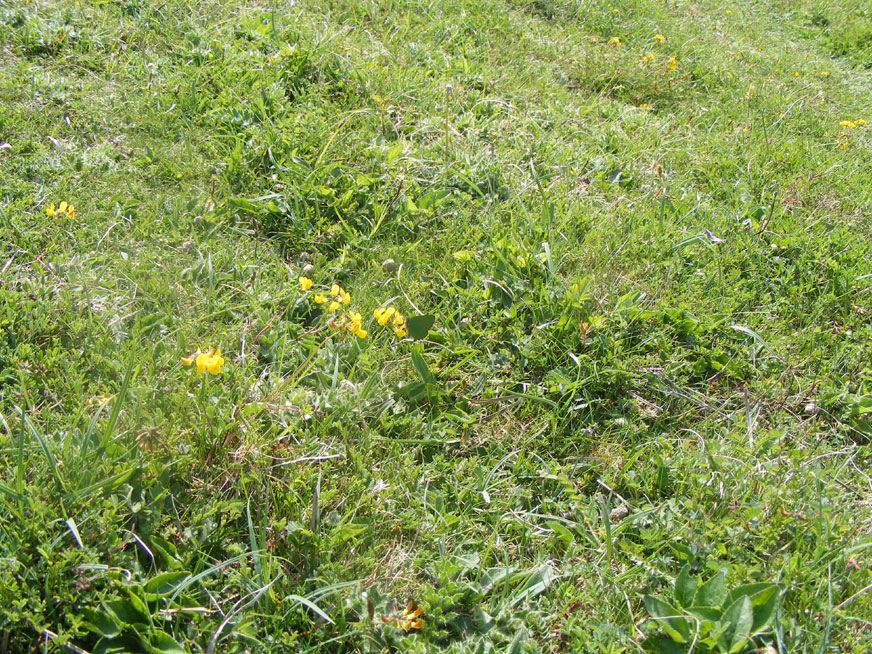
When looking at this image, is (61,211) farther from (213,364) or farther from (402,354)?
(402,354)

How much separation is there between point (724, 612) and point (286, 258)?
238cm

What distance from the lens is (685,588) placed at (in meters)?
2.08

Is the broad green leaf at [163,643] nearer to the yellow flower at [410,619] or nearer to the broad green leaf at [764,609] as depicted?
the yellow flower at [410,619]

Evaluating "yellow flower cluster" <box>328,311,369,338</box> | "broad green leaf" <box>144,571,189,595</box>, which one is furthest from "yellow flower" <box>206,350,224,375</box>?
"broad green leaf" <box>144,571,189,595</box>

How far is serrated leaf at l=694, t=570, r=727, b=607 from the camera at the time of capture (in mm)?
2014

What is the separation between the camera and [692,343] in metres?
3.08

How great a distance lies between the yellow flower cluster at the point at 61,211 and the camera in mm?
2860

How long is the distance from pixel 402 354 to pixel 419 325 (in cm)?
15

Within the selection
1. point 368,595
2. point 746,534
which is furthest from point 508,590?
point 746,534

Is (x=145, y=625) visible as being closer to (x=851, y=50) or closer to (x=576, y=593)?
(x=576, y=593)

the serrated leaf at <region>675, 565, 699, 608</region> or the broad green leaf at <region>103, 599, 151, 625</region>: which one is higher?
the serrated leaf at <region>675, 565, 699, 608</region>

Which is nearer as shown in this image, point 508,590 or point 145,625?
point 145,625

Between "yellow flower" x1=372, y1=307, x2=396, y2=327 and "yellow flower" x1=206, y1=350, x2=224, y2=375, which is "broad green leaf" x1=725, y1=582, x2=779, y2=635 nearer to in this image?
"yellow flower" x1=372, y1=307, x2=396, y2=327

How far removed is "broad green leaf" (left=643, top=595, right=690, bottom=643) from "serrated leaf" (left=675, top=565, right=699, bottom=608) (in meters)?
0.06
